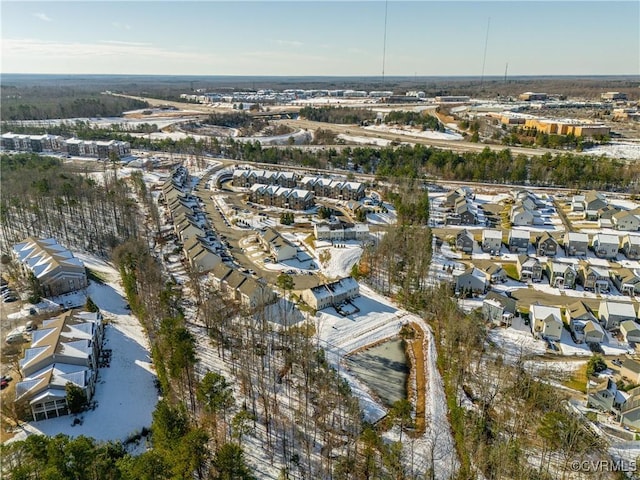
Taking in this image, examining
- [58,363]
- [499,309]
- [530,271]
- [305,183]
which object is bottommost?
[499,309]

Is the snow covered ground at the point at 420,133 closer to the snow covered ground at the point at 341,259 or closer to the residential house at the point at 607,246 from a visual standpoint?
the residential house at the point at 607,246

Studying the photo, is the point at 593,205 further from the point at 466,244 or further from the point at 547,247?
the point at 466,244

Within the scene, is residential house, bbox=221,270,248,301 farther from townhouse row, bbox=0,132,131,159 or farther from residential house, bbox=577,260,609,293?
townhouse row, bbox=0,132,131,159

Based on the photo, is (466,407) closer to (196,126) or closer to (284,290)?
(284,290)

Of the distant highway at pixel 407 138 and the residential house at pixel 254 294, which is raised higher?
the distant highway at pixel 407 138

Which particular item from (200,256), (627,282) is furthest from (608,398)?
(200,256)

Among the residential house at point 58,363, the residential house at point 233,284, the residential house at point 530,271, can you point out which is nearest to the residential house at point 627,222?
the residential house at point 530,271
